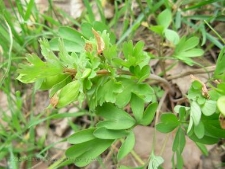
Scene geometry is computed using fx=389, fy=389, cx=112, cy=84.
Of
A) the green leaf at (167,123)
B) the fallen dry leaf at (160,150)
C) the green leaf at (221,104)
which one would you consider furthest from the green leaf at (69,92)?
the fallen dry leaf at (160,150)

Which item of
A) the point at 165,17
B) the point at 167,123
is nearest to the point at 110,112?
the point at 167,123

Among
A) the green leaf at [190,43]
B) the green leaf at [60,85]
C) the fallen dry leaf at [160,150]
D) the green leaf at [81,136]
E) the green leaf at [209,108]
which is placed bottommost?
the fallen dry leaf at [160,150]

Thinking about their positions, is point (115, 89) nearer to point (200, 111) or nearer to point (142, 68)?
point (142, 68)

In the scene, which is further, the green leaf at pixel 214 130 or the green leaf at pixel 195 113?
the green leaf at pixel 214 130

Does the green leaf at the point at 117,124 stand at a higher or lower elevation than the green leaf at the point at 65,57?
lower

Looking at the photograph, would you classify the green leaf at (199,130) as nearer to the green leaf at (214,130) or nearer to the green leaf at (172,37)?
the green leaf at (214,130)

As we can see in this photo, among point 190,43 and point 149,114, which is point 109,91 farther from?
point 190,43

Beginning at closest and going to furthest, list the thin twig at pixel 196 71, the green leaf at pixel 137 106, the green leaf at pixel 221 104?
the green leaf at pixel 221 104 < the green leaf at pixel 137 106 < the thin twig at pixel 196 71

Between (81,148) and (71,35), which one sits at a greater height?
(71,35)

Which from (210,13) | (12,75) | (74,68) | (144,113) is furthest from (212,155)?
(12,75)
